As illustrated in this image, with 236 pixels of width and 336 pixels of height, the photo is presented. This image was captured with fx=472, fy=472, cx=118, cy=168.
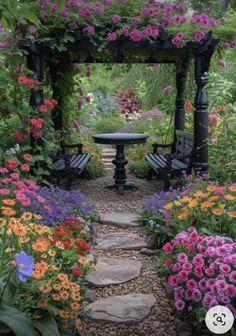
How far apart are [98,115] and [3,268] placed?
10646mm

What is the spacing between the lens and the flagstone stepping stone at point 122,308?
274 centimetres

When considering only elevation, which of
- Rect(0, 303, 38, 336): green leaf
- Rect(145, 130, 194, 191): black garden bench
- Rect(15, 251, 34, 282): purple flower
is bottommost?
Rect(145, 130, 194, 191): black garden bench

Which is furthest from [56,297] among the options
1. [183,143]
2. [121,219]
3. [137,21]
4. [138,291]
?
[183,143]

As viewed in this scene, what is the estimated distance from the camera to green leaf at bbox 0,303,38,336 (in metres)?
1.72

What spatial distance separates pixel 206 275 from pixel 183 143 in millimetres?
4090

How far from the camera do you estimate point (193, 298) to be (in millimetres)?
2500

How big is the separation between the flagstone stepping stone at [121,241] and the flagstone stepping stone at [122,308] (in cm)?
101

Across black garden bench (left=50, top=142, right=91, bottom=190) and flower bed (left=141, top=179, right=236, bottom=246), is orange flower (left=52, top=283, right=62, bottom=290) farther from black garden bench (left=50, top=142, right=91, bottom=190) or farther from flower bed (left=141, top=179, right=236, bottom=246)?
black garden bench (left=50, top=142, right=91, bottom=190)

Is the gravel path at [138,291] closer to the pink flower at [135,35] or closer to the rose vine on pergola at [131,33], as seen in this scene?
the rose vine on pergola at [131,33]

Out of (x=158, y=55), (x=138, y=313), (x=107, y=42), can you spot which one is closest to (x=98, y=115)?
(x=158, y=55)

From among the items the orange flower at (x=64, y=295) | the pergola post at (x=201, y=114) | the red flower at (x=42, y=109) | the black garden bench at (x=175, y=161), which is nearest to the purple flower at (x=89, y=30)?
the red flower at (x=42, y=109)

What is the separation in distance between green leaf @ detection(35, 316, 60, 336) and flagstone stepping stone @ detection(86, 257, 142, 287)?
1064 millimetres

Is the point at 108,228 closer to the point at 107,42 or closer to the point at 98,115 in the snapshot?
the point at 107,42

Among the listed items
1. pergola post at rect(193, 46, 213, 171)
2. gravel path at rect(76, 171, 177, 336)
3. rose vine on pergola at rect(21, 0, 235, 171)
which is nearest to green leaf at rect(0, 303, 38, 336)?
gravel path at rect(76, 171, 177, 336)
